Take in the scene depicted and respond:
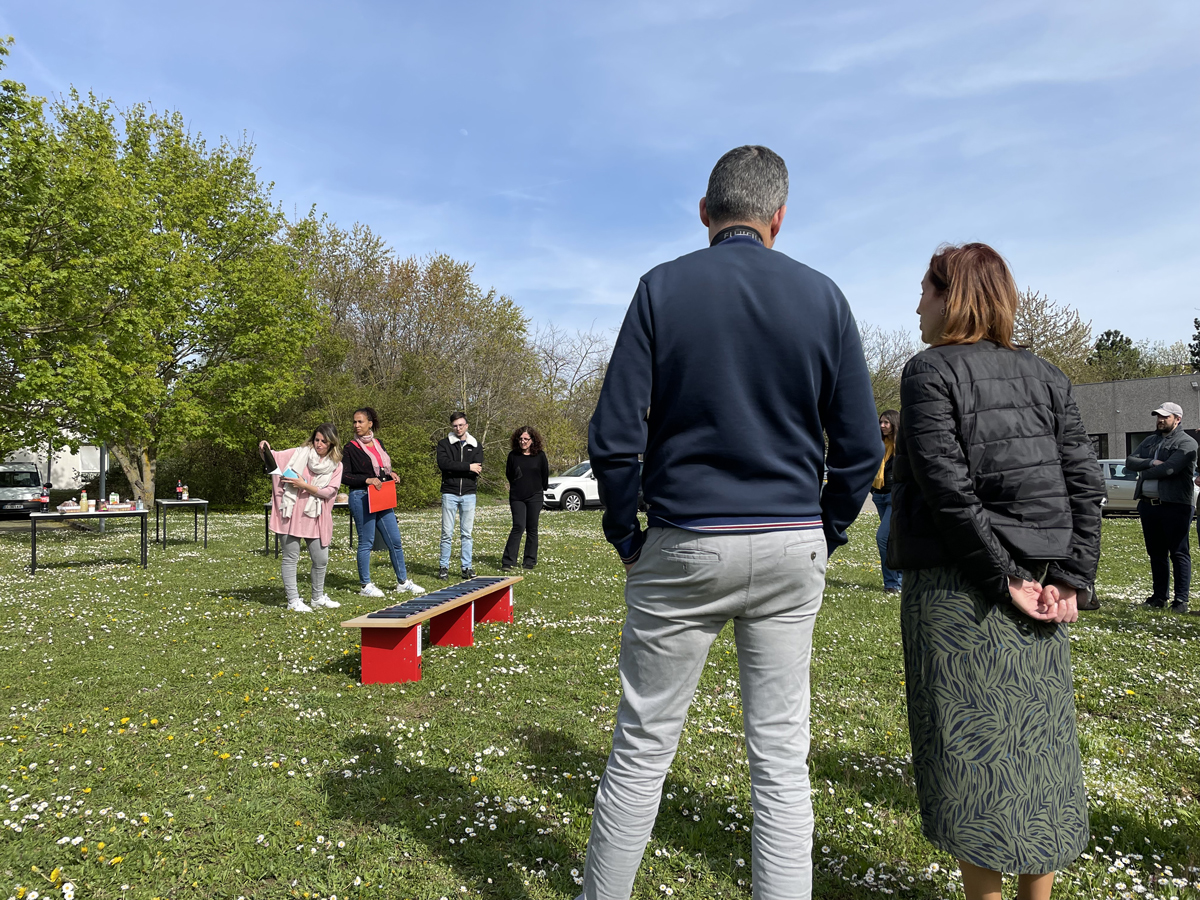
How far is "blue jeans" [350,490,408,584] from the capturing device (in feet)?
29.7

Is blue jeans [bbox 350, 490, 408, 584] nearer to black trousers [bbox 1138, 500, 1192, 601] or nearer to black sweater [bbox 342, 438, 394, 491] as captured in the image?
black sweater [bbox 342, 438, 394, 491]

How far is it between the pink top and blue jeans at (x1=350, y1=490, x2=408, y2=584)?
80 cm

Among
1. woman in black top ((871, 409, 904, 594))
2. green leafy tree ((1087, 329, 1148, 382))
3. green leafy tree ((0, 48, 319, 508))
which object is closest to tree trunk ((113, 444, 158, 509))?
green leafy tree ((0, 48, 319, 508))

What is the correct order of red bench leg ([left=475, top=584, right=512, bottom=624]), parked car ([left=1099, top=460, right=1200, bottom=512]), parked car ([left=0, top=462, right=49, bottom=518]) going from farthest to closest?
parked car ([left=0, top=462, right=49, bottom=518]), parked car ([left=1099, top=460, right=1200, bottom=512]), red bench leg ([left=475, top=584, right=512, bottom=624])

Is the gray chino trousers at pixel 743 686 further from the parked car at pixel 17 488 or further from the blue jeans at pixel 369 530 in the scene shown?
the parked car at pixel 17 488

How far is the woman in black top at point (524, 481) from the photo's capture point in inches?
432

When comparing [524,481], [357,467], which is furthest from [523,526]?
[357,467]

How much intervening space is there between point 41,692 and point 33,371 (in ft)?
43.0

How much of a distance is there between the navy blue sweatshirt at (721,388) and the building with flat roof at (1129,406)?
1365 inches

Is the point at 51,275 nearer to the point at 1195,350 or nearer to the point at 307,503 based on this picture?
the point at 307,503

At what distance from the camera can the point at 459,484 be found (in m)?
9.88

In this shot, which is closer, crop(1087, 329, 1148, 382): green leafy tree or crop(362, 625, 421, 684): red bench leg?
crop(362, 625, 421, 684): red bench leg

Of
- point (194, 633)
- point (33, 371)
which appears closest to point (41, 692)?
point (194, 633)

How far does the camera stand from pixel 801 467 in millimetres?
2068
